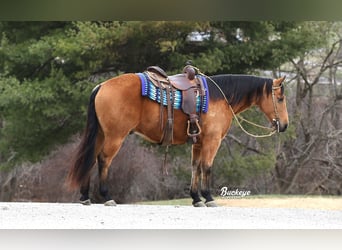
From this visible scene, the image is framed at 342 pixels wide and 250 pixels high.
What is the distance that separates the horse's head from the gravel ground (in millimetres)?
872

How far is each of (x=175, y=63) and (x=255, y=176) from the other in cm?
201

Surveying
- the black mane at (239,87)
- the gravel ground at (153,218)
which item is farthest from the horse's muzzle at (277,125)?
the gravel ground at (153,218)

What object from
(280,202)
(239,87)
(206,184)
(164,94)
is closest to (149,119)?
(164,94)

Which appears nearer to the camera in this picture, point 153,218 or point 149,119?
point 153,218

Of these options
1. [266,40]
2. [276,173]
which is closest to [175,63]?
[266,40]

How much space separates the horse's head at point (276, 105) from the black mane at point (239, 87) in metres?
0.05

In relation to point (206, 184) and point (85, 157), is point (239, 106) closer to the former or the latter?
point (206, 184)

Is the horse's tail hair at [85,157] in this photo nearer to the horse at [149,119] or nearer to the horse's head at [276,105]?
the horse at [149,119]

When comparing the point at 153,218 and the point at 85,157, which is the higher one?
the point at 85,157

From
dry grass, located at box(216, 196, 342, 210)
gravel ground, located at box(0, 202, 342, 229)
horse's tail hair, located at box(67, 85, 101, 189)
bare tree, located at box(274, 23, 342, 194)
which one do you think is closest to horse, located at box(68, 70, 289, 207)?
horse's tail hair, located at box(67, 85, 101, 189)

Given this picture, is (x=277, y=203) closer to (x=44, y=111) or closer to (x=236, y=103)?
(x=236, y=103)

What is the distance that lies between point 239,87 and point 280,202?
8.09 ft

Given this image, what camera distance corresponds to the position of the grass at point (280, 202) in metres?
7.23

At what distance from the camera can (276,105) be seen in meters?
6.22
